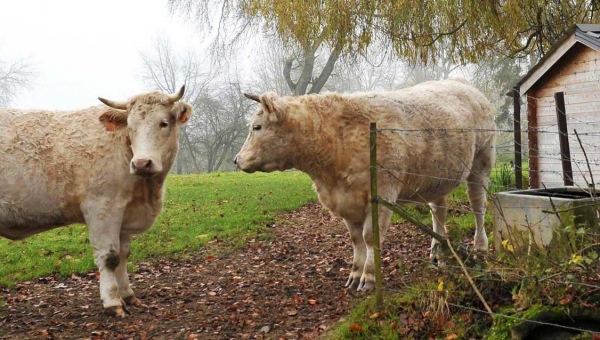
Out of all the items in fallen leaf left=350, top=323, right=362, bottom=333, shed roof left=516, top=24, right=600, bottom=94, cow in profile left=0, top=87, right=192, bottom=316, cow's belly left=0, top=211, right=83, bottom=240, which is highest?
shed roof left=516, top=24, right=600, bottom=94

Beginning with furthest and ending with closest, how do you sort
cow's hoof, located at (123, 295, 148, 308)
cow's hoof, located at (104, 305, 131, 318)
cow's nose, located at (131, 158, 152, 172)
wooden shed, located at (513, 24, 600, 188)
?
wooden shed, located at (513, 24, 600, 188) → cow's hoof, located at (123, 295, 148, 308) → cow's hoof, located at (104, 305, 131, 318) → cow's nose, located at (131, 158, 152, 172)

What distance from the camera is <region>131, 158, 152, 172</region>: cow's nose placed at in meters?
6.11

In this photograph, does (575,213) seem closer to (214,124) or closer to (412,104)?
(412,104)

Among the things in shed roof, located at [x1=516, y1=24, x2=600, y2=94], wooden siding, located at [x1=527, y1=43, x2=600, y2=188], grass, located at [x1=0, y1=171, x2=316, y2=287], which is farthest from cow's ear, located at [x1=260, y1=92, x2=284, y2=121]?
shed roof, located at [x1=516, y1=24, x2=600, y2=94]

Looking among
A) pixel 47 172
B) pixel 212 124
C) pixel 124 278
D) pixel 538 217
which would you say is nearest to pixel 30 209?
pixel 47 172

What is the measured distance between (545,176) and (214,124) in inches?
1570

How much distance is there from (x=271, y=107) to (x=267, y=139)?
14.9 inches

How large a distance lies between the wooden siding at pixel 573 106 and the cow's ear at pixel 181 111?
235 inches

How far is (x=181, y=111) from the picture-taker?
22.2ft

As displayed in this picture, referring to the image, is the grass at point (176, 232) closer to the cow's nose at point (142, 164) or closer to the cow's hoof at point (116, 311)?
the cow's hoof at point (116, 311)

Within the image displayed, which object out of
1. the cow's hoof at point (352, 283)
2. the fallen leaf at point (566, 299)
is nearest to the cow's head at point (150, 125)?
the cow's hoof at point (352, 283)

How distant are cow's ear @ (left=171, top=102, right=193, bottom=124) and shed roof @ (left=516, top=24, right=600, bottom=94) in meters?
6.43

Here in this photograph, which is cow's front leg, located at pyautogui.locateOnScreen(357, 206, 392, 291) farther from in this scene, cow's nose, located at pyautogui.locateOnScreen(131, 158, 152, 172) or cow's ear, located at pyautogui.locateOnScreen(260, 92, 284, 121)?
Answer: cow's nose, located at pyautogui.locateOnScreen(131, 158, 152, 172)

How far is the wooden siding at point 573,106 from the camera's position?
34.2 ft
